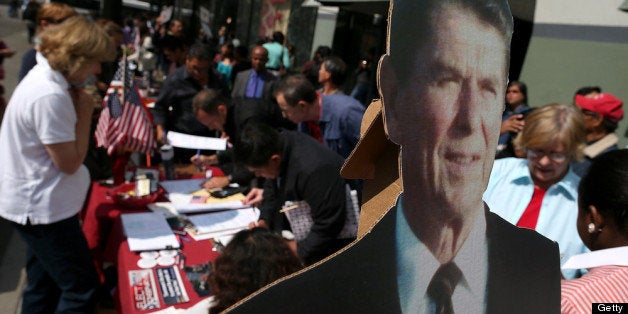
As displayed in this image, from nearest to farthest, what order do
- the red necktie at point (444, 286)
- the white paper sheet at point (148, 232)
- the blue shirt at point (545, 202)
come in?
1. the red necktie at point (444, 286)
2. the blue shirt at point (545, 202)
3. the white paper sheet at point (148, 232)

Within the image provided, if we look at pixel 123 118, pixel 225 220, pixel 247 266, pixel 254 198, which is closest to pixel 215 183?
pixel 254 198

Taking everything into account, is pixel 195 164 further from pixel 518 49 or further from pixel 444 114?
pixel 518 49

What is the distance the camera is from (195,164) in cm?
349

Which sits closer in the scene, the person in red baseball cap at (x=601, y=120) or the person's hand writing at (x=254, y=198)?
the person's hand writing at (x=254, y=198)

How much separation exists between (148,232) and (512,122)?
2552mm

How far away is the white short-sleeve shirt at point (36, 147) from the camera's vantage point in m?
1.80

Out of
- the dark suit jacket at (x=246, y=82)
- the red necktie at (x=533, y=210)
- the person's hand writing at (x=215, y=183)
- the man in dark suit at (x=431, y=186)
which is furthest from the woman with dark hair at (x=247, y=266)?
the dark suit jacket at (x=246, y=82)

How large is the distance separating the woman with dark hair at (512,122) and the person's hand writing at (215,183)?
1871 mm

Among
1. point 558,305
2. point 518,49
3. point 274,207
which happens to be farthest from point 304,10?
point 558,305

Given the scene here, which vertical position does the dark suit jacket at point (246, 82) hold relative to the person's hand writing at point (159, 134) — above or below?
above

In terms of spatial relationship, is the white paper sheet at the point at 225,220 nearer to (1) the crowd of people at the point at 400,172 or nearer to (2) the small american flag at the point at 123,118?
(1) the crowd of people at the point at 400,172

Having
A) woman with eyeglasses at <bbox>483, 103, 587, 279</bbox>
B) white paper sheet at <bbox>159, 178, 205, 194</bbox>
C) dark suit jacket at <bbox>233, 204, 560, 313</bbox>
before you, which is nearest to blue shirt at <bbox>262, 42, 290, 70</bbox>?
white paper sheet at <bbox>159, 178, 205, 194</bbox>

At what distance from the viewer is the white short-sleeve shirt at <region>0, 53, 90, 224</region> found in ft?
5.92

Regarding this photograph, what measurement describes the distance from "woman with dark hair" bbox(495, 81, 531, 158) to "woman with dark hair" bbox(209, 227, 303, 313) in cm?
184
